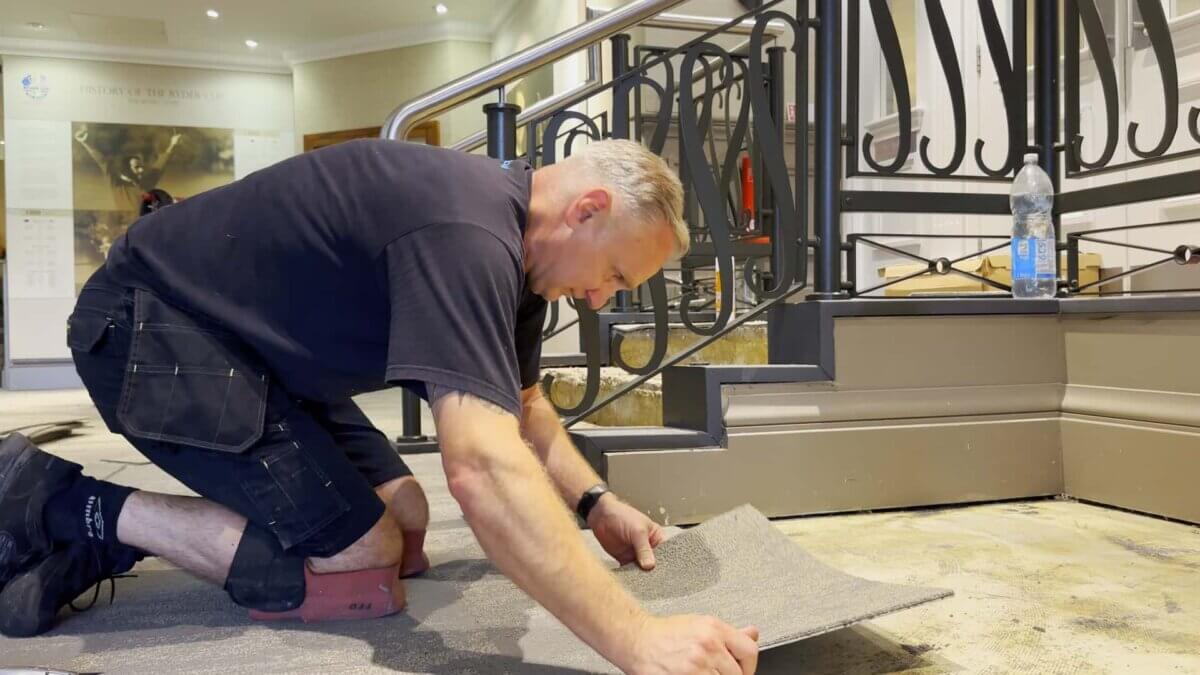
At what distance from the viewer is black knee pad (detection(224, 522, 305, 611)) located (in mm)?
1306

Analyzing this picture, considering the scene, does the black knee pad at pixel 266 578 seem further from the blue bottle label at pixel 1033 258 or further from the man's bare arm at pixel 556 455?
the blue bottle label at pixel 1033 258

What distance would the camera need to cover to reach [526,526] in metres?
0.90

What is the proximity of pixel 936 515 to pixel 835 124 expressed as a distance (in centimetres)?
96

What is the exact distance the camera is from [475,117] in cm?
742

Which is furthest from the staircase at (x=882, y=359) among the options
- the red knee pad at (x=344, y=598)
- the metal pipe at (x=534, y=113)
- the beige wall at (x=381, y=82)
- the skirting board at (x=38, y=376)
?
the skirting board at (x=38, y=376)

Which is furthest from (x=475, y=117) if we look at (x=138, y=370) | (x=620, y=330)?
(x=138, y=370)

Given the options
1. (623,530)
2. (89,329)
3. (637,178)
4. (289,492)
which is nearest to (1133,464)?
(623,530)

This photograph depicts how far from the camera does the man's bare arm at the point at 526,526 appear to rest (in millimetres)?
879

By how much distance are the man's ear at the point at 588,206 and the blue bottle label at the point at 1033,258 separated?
149 centimetres

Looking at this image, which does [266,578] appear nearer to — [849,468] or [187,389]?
[187,389]

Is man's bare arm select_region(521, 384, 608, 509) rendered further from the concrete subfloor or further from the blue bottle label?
the blue bottle label

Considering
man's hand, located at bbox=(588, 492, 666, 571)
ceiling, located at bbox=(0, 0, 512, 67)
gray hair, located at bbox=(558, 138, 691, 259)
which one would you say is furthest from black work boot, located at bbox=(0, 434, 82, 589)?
ceiling, located at bbox=(0, 0, 512, 67)

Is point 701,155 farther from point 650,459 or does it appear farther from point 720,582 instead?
point 720,582

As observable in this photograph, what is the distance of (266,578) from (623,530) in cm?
55
